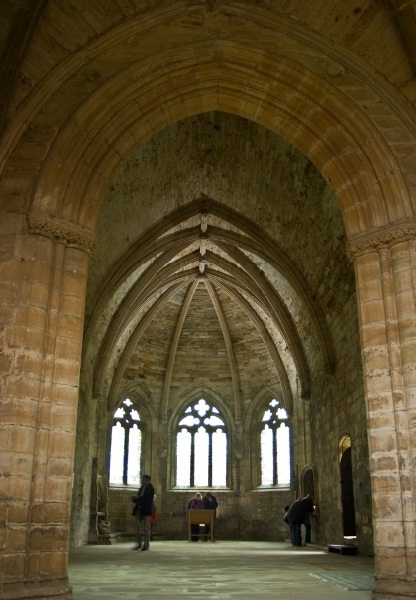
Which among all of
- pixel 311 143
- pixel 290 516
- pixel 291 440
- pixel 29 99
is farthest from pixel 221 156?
pixel 291 440

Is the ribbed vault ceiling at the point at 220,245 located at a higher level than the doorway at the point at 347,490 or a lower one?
higher

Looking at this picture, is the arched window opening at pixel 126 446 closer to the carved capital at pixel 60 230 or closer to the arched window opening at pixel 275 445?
the arched window opening at pixel 275 445

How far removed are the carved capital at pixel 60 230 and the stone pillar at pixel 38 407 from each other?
0.05 m

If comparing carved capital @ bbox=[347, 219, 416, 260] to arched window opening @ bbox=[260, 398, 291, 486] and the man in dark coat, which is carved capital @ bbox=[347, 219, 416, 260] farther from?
arched window opening @ bbox=[260, 398, 291, 486]

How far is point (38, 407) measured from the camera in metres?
6.13

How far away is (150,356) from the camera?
20.1m

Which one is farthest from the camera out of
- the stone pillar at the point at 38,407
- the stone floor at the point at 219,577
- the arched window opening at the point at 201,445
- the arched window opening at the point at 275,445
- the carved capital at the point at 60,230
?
the arched window opening at the point at 201,445

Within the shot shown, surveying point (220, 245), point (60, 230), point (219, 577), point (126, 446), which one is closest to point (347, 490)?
point (219, 577)

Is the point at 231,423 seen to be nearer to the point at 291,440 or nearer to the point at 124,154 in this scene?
the point at 291,440

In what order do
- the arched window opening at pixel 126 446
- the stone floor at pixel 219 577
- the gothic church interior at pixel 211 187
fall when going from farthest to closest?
the arched window opening at pixel 126 446 → the gothic church interior at pixel 211 187 → the stone floor at pixel 219 577

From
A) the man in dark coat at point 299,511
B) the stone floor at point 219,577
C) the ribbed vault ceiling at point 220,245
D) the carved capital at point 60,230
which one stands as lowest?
the stone floor at point 219,577

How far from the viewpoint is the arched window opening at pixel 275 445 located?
19391 mm

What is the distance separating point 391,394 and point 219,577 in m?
2.96

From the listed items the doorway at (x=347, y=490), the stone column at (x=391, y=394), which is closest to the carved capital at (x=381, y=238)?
the stone column at (x=391, y=394)
